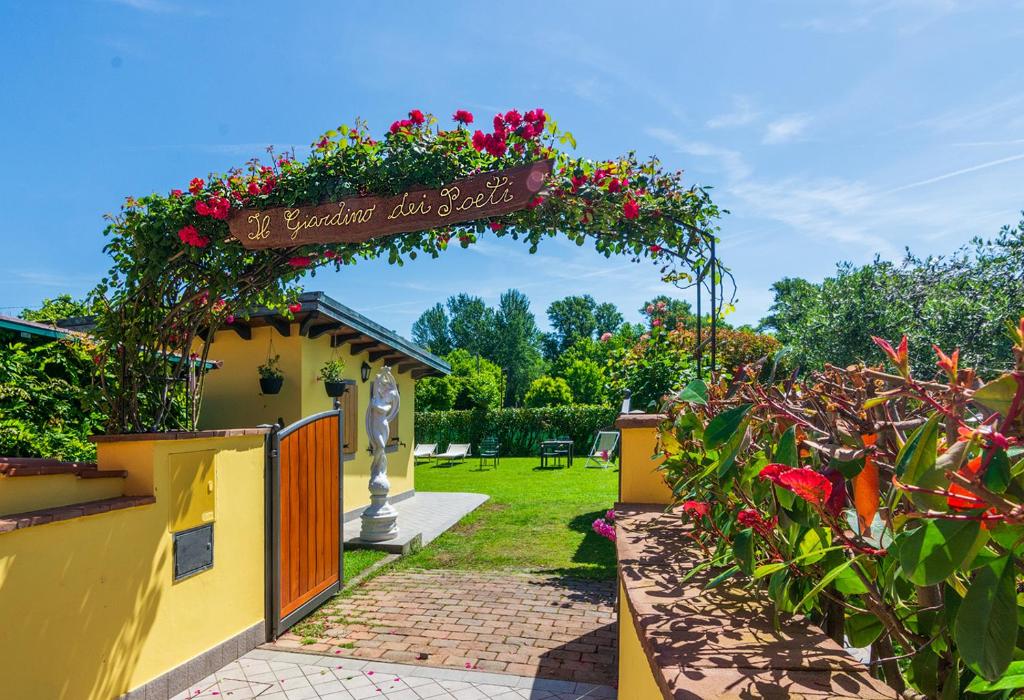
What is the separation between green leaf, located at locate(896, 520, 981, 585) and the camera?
600 millimetres

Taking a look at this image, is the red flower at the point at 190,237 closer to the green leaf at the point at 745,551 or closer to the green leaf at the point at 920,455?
the green leaf at the point at 745,551

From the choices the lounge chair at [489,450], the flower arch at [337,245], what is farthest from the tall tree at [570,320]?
the flower arch at [337,245]

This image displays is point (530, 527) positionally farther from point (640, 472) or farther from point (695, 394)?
point (695, 394)

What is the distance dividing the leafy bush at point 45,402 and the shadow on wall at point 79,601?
116 inches

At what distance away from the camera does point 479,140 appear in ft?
12.1

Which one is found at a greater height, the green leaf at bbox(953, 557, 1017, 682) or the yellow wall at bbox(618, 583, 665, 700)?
the green leaf at bbox(953, 557, 1017, 682)

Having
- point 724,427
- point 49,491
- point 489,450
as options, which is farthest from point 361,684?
point 489,450

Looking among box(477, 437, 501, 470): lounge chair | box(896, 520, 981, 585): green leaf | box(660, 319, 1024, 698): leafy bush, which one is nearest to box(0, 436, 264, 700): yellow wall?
box(660, 319, 1024, 698): leafy bush

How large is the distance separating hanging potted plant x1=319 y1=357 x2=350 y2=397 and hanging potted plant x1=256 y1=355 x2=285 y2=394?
0.67m

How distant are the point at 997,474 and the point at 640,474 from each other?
3.40 meters

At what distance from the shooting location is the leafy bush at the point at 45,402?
576 centimetres

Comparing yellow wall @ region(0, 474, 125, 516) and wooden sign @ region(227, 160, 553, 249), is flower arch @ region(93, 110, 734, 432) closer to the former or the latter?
wooden sign @ region(227, 160, 553, 249)

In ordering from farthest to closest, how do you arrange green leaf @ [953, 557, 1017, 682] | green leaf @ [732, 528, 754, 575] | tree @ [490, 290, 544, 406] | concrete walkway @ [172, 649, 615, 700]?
tree @ [490, 290, 544, 406], concrete walkway @ [172, 649, 615, 700], green leaf @ [732, 528, 754, 575], green leaf @ [953, 557, 1017, 682]

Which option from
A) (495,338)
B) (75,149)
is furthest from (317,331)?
(495,338)
